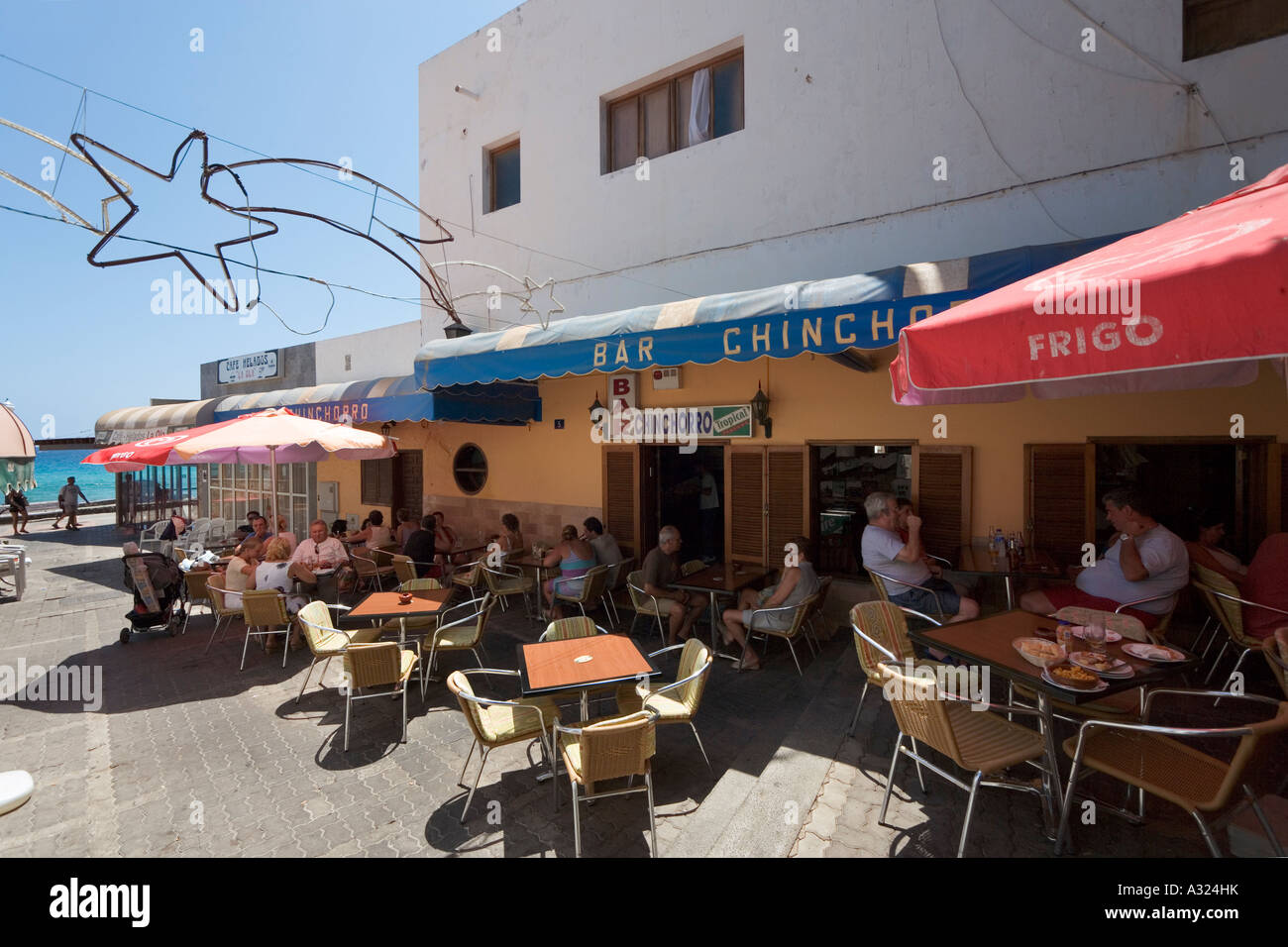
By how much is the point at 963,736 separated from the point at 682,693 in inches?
65.6

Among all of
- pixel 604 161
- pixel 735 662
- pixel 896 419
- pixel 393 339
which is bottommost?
pixel 735 662

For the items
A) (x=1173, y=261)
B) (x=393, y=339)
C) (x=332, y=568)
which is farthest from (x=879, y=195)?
(x=393, y=339)

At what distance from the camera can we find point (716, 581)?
5957 mm

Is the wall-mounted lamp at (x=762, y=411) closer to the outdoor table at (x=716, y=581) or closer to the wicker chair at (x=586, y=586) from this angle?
the outdoor table at (x=716, y=581)

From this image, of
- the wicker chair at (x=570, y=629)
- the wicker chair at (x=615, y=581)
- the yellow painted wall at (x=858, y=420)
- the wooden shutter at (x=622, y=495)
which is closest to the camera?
the wicker chair at (x=570, y=629)

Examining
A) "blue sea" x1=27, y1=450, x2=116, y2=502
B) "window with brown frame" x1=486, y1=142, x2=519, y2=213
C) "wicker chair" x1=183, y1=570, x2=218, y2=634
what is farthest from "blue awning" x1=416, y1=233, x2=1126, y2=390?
"blue sea" x1=27, y1=450, x2=116, y2=502

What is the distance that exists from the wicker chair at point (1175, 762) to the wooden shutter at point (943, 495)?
3.11 metres

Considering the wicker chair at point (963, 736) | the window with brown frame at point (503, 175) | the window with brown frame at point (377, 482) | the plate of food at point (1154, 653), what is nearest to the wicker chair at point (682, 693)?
the wicker chair at point (963, 736)

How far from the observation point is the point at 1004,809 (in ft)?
10.4

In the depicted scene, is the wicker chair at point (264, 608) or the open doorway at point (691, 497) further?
the open doorway at point (691, 497)

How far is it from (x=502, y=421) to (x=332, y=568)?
3256mm

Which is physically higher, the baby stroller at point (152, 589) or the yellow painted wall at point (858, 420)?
the yellow painted wall at point (858, 420)

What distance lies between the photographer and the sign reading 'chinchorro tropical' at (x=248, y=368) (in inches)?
579

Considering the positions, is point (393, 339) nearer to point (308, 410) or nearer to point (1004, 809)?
point (308, 410)
